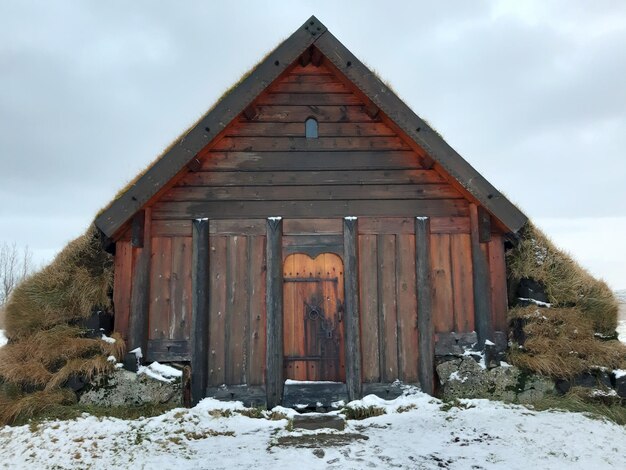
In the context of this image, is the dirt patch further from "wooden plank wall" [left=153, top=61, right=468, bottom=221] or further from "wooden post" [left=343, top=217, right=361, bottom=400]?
"wooden plank wall" [left=153, top=61, right=468, bottom=221]

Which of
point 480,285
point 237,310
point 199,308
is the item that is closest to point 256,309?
point 237,310

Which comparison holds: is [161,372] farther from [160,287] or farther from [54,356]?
[54,356]

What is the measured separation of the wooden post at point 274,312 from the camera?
23.5 feet

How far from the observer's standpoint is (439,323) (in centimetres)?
751

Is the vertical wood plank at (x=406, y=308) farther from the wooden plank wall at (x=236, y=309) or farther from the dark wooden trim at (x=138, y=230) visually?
the dark wooden trim at (x=138, y=230)

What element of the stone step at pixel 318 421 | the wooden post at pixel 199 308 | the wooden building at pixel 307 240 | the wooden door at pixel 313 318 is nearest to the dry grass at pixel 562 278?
the wooden building at pixel 307 240

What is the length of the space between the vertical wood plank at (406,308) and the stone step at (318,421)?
1.36 metres

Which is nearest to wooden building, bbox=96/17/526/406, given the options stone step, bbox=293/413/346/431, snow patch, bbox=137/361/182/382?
snow patch, bbox=137/361/182/382

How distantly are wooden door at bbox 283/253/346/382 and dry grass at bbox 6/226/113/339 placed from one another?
9.37 ft

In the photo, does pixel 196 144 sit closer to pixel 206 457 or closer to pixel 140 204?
pixel 140 204

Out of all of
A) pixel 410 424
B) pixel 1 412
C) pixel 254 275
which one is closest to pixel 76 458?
pixel 1 412

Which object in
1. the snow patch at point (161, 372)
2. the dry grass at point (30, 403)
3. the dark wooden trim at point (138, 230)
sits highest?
the dark wooden trim at point (138, 230)

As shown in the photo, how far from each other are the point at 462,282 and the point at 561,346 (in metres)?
1.65

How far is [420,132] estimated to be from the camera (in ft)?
24.1
